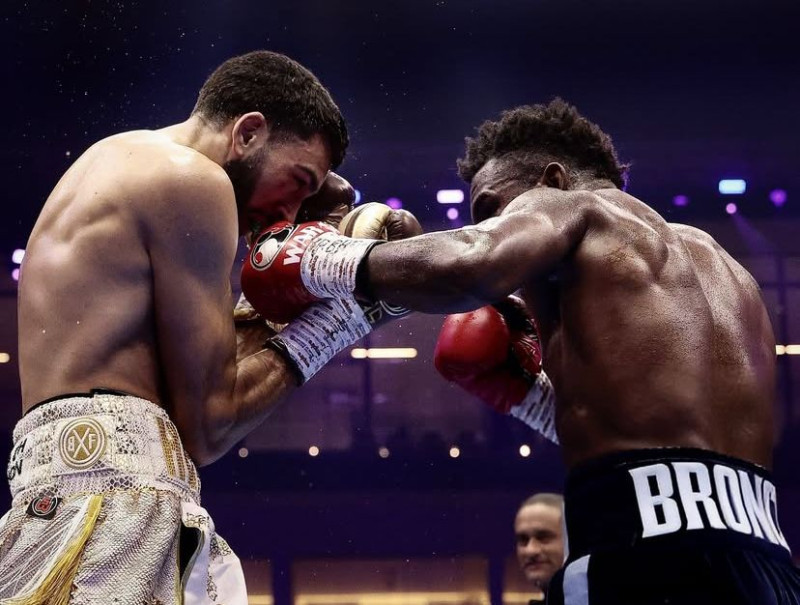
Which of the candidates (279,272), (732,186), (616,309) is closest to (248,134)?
(279,272)

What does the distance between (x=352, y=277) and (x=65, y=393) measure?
0.63 meters

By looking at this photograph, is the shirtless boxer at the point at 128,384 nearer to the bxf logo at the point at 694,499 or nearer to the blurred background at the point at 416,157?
the bxf logo at the point at 694,499

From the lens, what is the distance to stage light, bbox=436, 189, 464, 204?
739cm

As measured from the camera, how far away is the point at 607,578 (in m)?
1.79

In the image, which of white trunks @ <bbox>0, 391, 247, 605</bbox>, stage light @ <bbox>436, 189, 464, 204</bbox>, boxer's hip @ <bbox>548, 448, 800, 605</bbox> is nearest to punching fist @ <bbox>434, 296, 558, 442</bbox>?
boxer's hip @ <bbox>548, 448, 800, 605</bbox>

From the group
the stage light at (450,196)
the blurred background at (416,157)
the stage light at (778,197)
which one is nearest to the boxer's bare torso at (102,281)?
the blurred background at (416,157)

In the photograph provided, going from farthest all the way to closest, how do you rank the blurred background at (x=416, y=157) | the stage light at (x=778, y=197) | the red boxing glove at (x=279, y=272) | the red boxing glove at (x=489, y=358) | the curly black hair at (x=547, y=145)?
the stage light at (x=778, y=197) < the blurred background at (x=416, y=157) < the red boxing glove at (x=489, y=358) < the curly black hair at (x=547, y=145) < the red boxing glove at (x=279, y=272)

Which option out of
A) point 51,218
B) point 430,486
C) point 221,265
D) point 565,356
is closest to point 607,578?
point 565,356

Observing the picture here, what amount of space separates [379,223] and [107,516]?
1080 mm

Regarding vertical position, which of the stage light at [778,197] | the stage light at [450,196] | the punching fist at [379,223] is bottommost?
the punching fist at [379,223]

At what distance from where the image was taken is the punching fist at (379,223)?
2.50m

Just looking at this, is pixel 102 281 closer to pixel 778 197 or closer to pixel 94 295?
pixel 94 295

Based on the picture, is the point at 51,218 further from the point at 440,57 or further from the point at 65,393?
the point at 440,57

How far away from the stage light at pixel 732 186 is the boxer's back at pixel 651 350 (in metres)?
5.67
